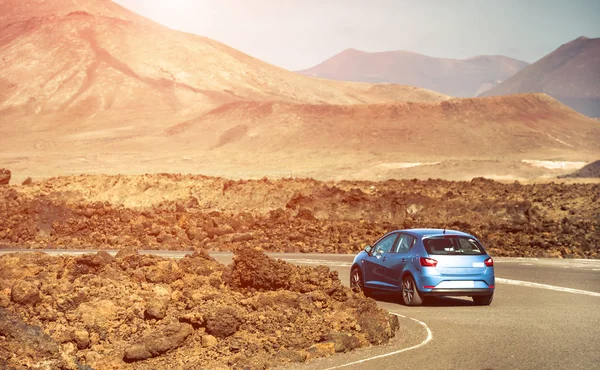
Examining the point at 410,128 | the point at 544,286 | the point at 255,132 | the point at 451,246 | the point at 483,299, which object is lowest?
the point at 544,286

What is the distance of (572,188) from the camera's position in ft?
170

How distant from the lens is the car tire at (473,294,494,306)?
1727 cm

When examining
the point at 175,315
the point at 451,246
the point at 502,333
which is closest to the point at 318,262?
the point at 451,246

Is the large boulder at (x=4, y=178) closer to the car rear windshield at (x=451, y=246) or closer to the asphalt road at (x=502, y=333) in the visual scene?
the asphalt road at (x=502, y=333)

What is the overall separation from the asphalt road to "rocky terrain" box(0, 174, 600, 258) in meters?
13.8

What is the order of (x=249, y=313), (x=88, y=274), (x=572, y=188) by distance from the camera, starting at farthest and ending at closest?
(x=572, y=188), (x=88, y=274), (x=249, y=313)

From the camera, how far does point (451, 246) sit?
17.5m

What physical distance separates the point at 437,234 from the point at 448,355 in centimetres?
512

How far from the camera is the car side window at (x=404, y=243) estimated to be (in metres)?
17.2

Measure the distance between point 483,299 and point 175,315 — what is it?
677cm

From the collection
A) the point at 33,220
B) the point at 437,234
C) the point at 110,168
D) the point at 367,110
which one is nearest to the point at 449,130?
the point at 367,110

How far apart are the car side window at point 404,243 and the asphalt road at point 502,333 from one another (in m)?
1.11

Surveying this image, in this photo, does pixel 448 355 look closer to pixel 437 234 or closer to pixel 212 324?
pixel 212 324

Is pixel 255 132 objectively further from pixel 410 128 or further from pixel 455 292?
pixel 455 292
